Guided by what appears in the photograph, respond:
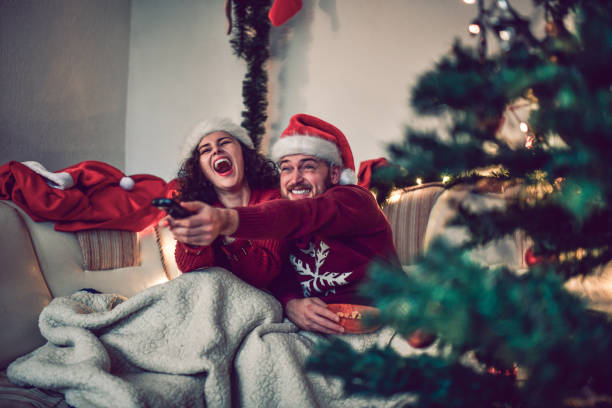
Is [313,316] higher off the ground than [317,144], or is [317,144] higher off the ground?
[317,144]

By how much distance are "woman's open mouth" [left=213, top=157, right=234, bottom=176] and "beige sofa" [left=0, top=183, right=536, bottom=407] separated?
499 mm

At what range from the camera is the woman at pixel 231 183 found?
1122mm

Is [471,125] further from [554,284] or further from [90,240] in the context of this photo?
[90,240]

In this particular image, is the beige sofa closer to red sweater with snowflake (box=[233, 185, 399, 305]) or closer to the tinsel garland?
red sweater with snowflake (box=[233, 185, 399, 305])

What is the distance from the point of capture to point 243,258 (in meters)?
1.11

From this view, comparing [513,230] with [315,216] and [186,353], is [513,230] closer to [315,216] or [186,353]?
[315,216]

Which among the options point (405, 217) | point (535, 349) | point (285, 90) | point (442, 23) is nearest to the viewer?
point (535, 349)

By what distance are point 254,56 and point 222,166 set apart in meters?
1.08

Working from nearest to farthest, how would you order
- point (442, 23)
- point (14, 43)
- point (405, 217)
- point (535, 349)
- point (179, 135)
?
point (535, 349) → point (405, 217) → point (14, 43) → point (442, 23) → point (179, 135)

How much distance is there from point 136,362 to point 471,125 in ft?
2.67

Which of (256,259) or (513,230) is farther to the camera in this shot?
(256,259)

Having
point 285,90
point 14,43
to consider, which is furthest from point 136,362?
point 285,90

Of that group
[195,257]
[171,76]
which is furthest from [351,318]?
[171,76]

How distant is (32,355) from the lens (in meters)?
0.85
